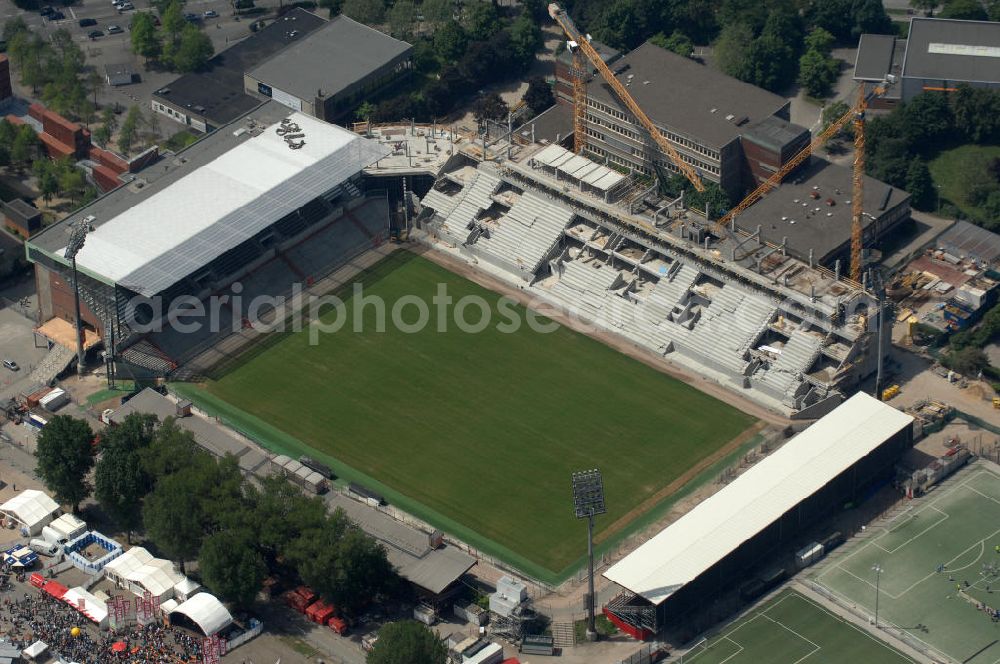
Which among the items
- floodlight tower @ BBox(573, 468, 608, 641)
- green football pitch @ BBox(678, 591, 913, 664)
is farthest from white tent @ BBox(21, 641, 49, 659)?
green football pitch @ BBox(678, 591, 913, 664)

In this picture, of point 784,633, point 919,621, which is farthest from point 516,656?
point 919,621

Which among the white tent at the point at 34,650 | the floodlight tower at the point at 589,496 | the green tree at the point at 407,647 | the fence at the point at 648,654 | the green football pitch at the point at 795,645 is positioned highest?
the floodlight tower at the point at 589,496

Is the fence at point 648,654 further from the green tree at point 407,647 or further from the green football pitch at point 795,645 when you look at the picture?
the green tree at point 407,647

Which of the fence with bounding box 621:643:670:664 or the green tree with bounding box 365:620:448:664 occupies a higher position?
the green tree with bounding box 365:620:448:664

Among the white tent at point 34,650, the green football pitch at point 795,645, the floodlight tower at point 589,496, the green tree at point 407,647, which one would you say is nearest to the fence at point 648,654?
the green football pitch at point 795,645

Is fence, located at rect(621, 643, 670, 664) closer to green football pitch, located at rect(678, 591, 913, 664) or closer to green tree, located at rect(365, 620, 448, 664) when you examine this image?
green football pitch, located at rect(678, 591, 913, 664)

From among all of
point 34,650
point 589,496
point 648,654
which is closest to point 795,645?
point 648,654

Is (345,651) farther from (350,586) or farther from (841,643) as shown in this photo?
(841,643)
